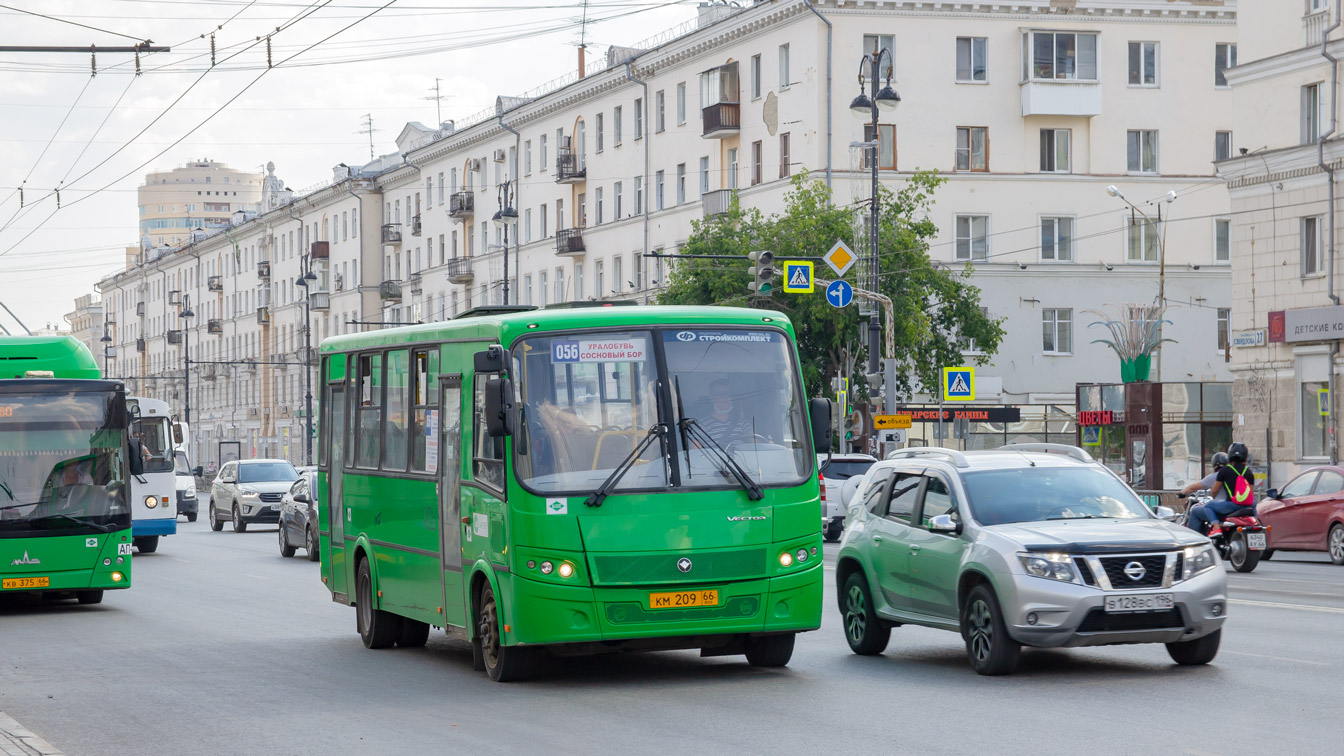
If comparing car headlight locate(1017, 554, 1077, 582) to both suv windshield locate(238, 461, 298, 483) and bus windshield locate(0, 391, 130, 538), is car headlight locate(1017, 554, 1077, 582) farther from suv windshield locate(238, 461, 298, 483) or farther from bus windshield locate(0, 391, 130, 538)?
suv windshield locate(238, 461, 298, 483)

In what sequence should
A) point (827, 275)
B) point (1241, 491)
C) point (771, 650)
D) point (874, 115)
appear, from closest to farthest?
point (771, 650) → point (1241, 491) → point (874, 115) → point (827, 275)

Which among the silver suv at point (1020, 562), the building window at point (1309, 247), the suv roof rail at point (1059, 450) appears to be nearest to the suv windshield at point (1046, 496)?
the silver suv at point (1020, 562)

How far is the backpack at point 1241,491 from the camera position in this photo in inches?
1003

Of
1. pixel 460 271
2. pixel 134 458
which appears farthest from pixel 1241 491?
pixel 460 271

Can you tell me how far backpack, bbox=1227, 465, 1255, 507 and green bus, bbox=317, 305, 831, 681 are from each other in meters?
13.6

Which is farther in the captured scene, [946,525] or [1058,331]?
[1058,331]

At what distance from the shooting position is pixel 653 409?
12.8m

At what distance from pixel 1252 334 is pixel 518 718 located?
34.9 metres

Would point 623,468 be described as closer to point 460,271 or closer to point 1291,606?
point 1291,606

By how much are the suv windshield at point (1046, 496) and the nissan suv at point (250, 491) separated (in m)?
32.1

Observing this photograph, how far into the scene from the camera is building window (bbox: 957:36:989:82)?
197ft

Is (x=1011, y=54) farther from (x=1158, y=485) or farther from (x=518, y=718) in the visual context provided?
(x=518, y=718)

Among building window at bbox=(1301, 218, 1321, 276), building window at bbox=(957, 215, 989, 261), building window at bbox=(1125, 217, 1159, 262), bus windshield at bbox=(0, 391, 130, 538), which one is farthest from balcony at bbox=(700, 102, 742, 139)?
bus windshield at bbox=(0, 391, 130, 538)

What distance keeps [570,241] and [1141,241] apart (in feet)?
74.4
